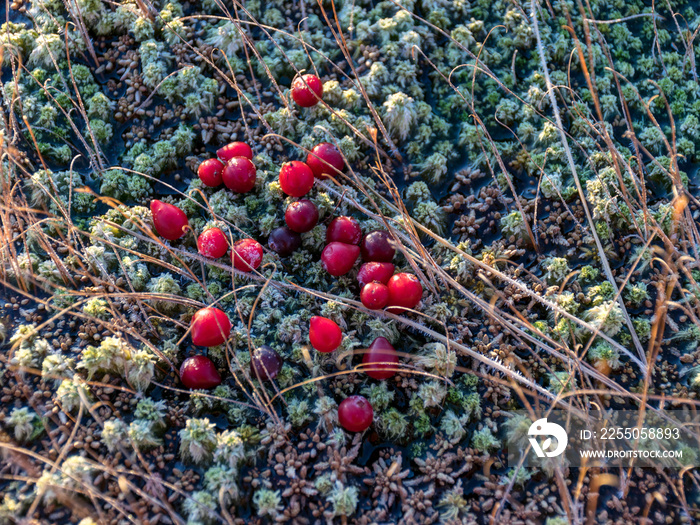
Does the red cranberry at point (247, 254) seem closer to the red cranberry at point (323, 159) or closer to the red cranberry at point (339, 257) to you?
the red cranberry at point (339, 257)

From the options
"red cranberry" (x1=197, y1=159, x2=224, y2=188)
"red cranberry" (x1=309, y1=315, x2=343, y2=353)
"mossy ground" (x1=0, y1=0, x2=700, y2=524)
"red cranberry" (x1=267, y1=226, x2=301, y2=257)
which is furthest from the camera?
"red cranberry" (x1=197, y1=159, x2=224, y2=188)

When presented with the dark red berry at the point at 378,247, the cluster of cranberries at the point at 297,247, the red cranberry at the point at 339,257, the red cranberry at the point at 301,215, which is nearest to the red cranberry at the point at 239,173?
the cluster of cranberries at the point at 297,247

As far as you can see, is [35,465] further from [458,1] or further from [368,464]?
[458,1]

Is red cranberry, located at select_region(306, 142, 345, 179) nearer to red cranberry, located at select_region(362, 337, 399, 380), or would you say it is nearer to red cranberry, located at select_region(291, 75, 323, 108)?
red cranberry, located at select_region(291, 75, 323, 108)

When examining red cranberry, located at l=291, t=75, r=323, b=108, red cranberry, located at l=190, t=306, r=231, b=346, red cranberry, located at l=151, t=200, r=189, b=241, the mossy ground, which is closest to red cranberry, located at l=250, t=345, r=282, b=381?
the mossy ground

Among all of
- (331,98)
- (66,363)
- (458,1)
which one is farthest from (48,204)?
(458,1)
